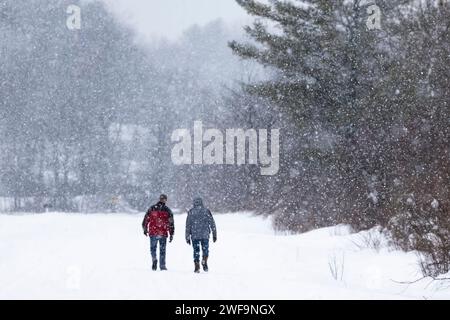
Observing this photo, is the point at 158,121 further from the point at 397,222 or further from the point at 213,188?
the point at 397,222

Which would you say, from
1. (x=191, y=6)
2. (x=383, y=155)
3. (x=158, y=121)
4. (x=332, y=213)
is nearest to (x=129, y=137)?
(x=158, y=121)

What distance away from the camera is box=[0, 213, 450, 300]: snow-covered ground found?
1088cm

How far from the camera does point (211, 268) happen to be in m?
16.5

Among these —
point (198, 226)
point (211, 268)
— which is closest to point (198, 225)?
point (198, 226)

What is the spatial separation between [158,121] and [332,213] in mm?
33582

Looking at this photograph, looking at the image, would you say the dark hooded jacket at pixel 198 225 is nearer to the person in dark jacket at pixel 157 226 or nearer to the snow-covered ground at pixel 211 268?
the person in dark jacket at pixel 157 226

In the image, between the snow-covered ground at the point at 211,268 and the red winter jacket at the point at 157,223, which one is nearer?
the snow-covered ground at the point at 211,268

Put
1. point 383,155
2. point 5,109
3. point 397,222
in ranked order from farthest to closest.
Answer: point 5,109
point 383,155
point 397,222

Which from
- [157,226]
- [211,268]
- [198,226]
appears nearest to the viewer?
[198,226]

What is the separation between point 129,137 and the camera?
55.9 m

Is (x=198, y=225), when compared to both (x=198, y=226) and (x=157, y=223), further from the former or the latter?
(x=157, y=223)

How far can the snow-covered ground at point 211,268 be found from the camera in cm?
1088

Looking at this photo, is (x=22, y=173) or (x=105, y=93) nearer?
(x=22, y=173)

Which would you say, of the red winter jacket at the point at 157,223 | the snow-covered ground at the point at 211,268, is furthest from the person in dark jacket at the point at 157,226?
the snow-covered ground at the point at 211,268
